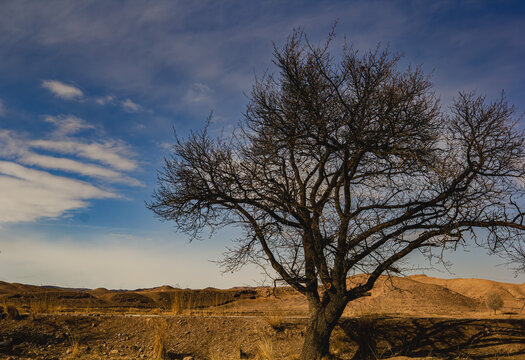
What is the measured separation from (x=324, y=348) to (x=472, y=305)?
70.9ft

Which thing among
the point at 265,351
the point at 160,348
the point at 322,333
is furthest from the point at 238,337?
the point at 322,333

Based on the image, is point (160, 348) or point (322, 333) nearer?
point (322, 333)

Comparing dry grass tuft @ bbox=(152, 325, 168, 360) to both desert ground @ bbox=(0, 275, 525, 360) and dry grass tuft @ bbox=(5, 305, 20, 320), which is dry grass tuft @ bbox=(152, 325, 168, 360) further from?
dry grass tuft @ bbox=(5, 305, 20, 320)

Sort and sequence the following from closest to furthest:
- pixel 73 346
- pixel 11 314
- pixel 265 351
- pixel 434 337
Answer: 1. pixel 265 351
2. pixel 73 346
3. pixel 434 337
4. pixel 11 314

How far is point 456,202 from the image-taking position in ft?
29.8

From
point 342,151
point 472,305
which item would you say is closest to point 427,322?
point 342,151

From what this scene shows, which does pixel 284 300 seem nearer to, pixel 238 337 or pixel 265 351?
pixel 238 337

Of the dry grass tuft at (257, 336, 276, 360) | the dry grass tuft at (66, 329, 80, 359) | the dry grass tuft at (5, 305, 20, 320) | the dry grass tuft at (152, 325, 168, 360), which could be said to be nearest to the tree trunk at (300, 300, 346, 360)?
the dry grass tuft at (257, 336, 276, 360)

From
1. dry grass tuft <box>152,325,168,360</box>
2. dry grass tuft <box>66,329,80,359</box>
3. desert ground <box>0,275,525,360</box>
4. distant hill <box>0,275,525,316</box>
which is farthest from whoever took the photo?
distant hill <box>0,275,525,316</box>

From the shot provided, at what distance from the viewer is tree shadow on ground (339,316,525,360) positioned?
10195 millimetres

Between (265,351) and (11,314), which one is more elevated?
(11,314)

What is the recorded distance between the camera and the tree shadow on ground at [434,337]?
10195mm

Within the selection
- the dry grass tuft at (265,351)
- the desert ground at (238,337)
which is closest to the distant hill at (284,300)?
the desert ground at (238,337)

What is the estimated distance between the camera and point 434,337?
10.6 metres
